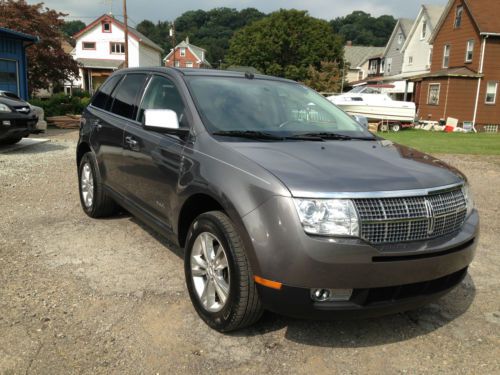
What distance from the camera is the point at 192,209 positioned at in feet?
11.8

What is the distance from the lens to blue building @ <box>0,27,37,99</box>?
55.9 feet

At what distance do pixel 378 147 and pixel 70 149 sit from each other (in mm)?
10483

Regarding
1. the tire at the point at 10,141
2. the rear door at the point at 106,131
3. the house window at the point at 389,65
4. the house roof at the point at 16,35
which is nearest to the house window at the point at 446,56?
the house window at the point at 389,65

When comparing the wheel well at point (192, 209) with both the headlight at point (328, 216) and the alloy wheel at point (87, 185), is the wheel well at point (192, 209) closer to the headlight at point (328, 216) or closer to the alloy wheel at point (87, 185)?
the headlight at point (328, 216)

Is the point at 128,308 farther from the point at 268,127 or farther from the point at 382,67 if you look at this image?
the point at 382,67

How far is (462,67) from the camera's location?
30.0 meters

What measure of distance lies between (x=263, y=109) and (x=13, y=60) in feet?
55.3

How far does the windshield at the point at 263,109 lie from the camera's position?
12.3ft

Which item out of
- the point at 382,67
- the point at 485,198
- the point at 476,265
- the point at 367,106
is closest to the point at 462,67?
the point at 367,106

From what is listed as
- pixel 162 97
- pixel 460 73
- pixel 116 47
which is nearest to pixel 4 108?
pixel 162 97

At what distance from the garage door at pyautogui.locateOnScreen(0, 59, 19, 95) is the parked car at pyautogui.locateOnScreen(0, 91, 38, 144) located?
6.77 metres

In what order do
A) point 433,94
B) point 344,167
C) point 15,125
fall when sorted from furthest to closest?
1. point 433,94
2. point 15,125
3. point 344,167

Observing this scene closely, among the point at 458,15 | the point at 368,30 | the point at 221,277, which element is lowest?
the point at 221,277

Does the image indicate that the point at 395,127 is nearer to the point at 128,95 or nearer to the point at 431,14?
the point at 431,14
